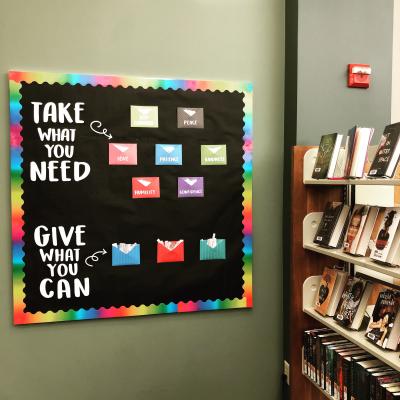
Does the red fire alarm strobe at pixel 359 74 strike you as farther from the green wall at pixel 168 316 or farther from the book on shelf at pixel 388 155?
the book on shelf at pixel 388 155

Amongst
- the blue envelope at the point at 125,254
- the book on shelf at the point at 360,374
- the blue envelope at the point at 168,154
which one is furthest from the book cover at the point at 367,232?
the blue envelope at the point at 125,254

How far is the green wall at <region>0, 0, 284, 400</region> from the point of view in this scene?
6.69ft

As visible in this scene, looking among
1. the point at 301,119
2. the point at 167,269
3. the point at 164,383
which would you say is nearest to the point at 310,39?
the point at 301,119

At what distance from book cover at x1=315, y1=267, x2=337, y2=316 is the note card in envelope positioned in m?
0.52

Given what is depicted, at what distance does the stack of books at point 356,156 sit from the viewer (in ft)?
4.96

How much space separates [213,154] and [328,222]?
0.68m

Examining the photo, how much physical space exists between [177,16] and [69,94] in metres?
0.68

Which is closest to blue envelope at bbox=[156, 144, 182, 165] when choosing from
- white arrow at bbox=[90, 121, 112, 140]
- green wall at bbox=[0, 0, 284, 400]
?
white arrow at bbox=[90, 121, 112, 140]

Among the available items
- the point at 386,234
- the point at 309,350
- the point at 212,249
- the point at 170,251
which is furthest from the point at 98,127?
the point at 309,350

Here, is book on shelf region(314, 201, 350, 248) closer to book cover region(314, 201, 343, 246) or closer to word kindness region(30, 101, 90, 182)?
book cover region(314, 201, 343, 246)

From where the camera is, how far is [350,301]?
179 cm

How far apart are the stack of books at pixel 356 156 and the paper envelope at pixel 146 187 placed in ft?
2.57

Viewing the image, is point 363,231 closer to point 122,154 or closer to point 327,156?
point 327,156

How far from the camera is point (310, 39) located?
7.11 ft
